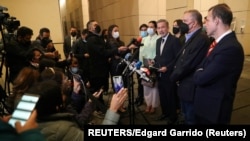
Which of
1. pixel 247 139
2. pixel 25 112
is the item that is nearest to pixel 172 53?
pixel 247 139

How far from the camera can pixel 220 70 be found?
5.60ft

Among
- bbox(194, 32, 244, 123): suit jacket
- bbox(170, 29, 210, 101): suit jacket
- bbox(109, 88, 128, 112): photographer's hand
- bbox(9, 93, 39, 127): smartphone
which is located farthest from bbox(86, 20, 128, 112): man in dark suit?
bbox(9, 93, 39, 127): smartphone

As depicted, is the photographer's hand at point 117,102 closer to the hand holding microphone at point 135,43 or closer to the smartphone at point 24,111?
the smartphone at point 24,111

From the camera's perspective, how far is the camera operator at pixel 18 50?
9.32ft

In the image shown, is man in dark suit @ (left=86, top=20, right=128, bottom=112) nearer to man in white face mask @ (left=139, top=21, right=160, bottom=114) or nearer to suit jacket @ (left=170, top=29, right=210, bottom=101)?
man in white face mask @ (left=139, top=21, right=160, bottom=114)

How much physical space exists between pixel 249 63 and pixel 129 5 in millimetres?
3661

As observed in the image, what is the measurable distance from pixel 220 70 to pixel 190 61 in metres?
0.48

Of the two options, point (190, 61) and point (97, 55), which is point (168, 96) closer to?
point (190, 61)

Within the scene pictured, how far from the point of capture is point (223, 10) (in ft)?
5.72

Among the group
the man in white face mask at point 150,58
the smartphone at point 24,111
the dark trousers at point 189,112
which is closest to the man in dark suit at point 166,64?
the man in white face mask at point 150,58

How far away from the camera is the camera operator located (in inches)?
112

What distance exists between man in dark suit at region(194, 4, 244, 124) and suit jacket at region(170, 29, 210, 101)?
0.29 m

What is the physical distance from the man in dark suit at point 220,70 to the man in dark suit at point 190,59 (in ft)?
0.97

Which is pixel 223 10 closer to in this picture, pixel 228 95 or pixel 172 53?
pixel 228 95
